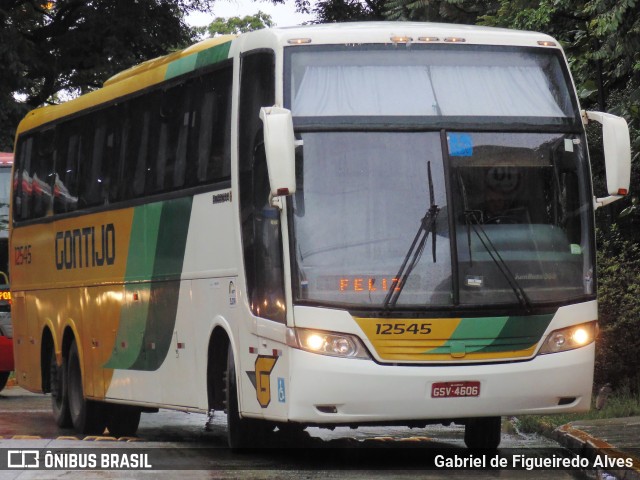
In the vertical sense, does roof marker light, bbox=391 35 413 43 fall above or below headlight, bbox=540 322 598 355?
above

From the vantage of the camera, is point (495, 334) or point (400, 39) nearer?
point (495, 334)

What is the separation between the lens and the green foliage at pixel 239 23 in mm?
76625

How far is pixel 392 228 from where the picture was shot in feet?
37.3

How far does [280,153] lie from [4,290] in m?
13.9

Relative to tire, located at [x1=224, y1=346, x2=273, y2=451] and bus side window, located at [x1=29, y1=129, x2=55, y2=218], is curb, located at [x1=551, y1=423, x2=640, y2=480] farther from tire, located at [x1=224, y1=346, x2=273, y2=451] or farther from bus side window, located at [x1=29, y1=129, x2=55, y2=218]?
bus side window, located at [x1=29, y1=129, x2=55, y2=218]

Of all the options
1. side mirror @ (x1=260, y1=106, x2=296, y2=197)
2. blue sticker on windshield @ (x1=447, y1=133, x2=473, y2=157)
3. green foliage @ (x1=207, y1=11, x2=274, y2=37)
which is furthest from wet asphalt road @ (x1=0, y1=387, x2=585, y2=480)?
green foliage @ (x1=207, y1=11, x2=274, y2=37)

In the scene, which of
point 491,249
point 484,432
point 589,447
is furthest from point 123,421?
point 491,249

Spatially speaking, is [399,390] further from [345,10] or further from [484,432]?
[345,10]

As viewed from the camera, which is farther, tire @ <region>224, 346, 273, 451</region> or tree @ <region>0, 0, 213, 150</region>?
tree @ <region>0, 0, 213, 150</region>

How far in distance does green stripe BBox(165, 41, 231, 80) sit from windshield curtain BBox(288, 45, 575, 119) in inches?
55.7

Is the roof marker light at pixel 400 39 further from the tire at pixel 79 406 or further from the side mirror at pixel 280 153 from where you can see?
the tire at pixel 79 406

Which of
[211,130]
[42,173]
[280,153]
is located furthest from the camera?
[42,173]

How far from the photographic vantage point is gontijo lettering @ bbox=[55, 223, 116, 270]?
1588 centimetres

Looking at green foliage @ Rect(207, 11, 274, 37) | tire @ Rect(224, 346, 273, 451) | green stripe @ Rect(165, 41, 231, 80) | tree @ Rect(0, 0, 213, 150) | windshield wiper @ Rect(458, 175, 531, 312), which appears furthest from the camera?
green foliage @ Rect(207, 11, 274, 37)
